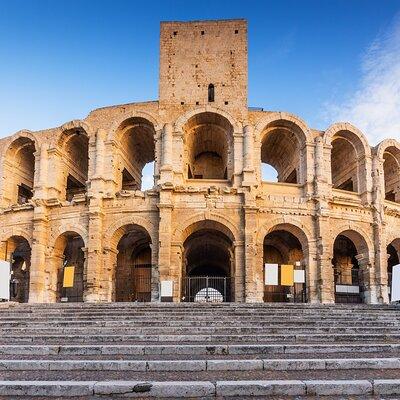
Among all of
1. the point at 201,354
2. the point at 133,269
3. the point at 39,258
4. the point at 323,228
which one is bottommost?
the point at 201,354

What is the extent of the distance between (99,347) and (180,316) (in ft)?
14.9

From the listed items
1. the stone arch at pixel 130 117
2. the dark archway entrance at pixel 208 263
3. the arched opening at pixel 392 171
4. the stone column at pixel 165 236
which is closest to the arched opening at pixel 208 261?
the dark archway entrance at pixel 208 263

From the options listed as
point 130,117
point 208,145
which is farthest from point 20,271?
point 208,145

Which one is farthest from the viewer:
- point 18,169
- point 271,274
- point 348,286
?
point 18,169

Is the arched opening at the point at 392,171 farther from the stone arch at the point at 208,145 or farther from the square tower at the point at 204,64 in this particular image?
the stone arch at the point at 208,145

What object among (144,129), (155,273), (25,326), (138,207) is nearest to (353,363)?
(25,326)

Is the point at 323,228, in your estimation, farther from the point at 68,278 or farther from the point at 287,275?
the point at 68,278

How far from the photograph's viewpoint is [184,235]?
69.1ft

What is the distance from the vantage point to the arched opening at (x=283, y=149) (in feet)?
75.4

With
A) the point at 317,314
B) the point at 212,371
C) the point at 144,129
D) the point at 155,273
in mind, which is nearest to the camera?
the point at 212,371

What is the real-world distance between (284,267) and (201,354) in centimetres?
1274

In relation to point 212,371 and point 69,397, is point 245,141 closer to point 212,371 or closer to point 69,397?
point 212,371

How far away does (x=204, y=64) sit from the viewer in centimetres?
2409

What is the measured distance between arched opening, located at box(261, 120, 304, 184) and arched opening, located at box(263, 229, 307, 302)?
3.33m
